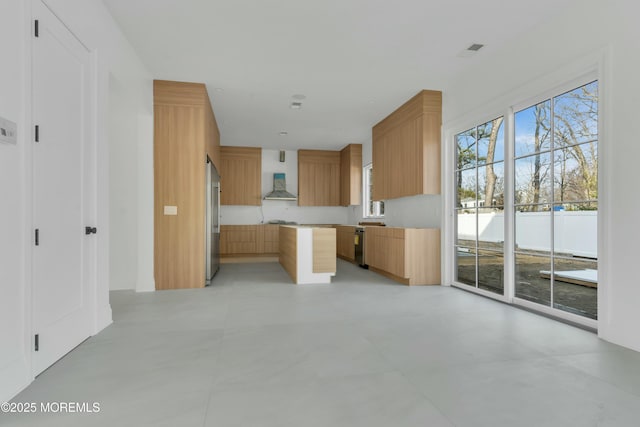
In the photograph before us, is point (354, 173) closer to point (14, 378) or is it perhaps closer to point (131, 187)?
point (131, 187)

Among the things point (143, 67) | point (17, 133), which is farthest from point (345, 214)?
point (17, 133)

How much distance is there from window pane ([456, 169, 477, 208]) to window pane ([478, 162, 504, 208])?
0.12m

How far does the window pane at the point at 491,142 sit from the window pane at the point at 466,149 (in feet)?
0.42

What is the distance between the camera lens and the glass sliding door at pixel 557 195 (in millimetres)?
3238

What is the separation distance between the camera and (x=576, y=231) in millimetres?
3338

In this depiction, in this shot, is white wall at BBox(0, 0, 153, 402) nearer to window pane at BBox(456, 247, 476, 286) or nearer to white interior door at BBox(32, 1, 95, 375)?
white interior door at BBox(32, 1, 95, 375)

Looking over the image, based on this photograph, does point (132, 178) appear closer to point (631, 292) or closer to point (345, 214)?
point (631, 292)

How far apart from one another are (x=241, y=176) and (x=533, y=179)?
23.3 feet

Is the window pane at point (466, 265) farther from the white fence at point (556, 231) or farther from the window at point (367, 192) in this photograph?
the window at point (367, 192)

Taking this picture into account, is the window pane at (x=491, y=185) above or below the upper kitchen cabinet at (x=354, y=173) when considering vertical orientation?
below

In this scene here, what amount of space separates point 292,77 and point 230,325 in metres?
3.41

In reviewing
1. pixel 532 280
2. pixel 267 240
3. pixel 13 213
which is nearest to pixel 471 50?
pixel 532 280

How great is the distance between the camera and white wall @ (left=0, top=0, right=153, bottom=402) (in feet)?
6.41

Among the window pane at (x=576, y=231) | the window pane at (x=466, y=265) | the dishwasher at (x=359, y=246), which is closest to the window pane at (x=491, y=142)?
the window pane at (x=576, y=231)
